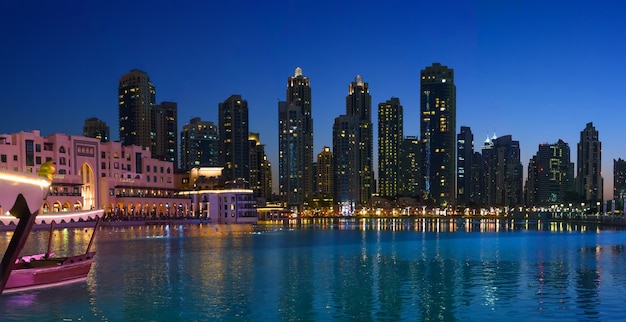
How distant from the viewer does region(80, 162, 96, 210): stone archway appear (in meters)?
134

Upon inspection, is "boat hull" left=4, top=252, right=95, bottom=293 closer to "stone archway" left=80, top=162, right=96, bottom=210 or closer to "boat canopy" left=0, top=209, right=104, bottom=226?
"boat canopy" left=0, top=209, right=104, bottom=226

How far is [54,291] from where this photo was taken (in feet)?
102

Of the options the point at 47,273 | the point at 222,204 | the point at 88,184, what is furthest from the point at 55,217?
the point at 222,204

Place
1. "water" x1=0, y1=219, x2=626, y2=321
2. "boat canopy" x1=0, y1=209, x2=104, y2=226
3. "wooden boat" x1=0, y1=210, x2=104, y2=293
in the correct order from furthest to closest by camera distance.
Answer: "wooden boat" x1=0, y1=210, x2=104, y2=293 < "water" x1=0, y1=219, x2=626, y2=321 < "boat canopy" x1=0, y1=209, x2=104, y2=226

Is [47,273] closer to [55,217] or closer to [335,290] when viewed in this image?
[55,217]

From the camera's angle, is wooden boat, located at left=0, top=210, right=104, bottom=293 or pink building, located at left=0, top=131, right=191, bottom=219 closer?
wooden boat, located at left=0, top=210, right=104, bottom=293

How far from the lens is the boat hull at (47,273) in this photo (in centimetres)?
3058

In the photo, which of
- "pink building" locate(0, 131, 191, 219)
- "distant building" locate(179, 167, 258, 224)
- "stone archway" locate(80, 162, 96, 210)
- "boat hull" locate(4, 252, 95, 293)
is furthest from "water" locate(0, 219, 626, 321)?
"distant building" locate(179, 167, 258, 224)

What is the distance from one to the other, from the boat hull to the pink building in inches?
3505

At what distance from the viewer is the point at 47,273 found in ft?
105

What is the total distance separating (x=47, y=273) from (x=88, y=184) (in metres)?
110

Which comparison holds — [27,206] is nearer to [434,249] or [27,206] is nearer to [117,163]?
[434,249]

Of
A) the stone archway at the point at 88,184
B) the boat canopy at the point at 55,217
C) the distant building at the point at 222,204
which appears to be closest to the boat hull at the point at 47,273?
the boat canopy at the point at 55,217

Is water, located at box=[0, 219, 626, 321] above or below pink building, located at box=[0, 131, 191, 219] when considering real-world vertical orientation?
below
